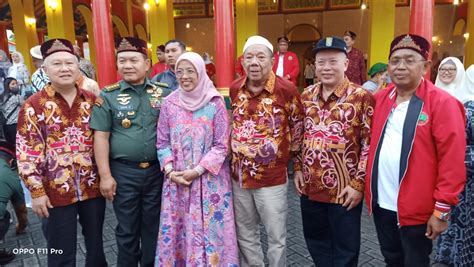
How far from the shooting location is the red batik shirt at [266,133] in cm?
244

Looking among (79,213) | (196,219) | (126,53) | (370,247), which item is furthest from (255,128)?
(370,247)

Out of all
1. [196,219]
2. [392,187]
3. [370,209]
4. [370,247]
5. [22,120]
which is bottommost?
[370,247]

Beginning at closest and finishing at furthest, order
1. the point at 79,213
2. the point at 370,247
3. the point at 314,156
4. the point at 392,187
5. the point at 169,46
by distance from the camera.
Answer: the point at 392,187 < the point at 314,156 < the point at 79,213 < the point at 370,247 < the point at 169,46

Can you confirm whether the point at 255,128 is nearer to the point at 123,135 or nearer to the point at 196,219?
the point at 196,219

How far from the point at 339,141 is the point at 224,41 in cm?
458

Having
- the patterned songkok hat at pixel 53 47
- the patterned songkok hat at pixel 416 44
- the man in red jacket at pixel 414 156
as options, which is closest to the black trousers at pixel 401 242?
the man in red jacket at pixel 414 156

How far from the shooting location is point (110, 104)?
2.44 m

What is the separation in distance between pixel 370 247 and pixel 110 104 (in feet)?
9.23

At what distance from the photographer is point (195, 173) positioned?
2391mm

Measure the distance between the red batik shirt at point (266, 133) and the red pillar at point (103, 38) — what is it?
494cm

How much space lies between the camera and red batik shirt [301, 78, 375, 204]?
7.38 ft

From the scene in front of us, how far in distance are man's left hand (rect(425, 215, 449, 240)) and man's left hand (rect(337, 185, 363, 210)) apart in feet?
1.49

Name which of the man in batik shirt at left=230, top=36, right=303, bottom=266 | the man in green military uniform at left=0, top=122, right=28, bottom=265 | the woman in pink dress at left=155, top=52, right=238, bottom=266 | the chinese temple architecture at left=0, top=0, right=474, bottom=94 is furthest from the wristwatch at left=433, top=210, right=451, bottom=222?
the chinese temple architecture at left=0, top=0, right=474, bottom=94

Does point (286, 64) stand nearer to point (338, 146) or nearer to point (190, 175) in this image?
point (338, 146)
